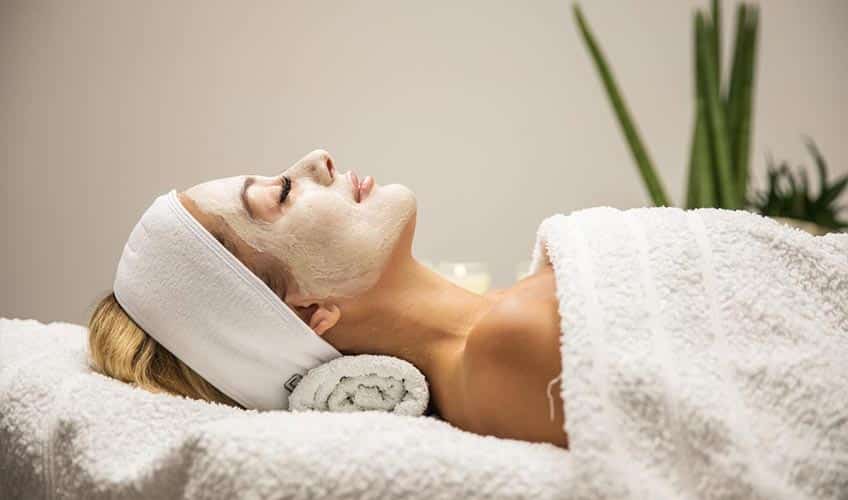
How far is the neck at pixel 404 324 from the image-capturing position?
1.00 metres

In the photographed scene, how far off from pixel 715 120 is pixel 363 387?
53.2 inches

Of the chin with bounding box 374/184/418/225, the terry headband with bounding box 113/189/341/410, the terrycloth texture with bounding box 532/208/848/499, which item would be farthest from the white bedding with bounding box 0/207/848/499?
the chin with bounding box 374/184/418/225

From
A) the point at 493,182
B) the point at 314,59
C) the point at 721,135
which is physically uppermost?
the point at 314,59

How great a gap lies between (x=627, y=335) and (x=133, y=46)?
6.41 feet

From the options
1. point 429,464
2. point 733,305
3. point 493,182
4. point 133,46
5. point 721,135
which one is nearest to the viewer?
point 429,464

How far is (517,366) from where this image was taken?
825 millimetres

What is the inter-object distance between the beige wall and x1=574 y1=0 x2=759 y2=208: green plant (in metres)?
0.47

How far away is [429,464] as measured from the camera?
663mm

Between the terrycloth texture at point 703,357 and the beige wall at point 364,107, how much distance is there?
147cm

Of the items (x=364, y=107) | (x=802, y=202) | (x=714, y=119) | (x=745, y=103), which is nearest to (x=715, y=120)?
(x=714, y=119)

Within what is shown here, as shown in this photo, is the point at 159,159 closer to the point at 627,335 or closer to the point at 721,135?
the point at 721,135

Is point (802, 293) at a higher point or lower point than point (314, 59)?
Answer: lower

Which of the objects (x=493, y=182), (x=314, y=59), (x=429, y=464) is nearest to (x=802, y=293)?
(x=429, y=464)

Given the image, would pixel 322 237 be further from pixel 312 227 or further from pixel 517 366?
pixel 517 366
